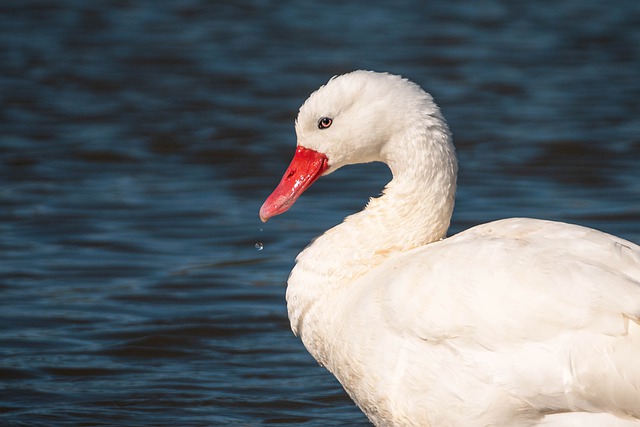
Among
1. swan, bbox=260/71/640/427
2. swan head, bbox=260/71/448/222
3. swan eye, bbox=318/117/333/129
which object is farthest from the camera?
swan eye, bbox=318/117/333/129

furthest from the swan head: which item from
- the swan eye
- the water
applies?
the water

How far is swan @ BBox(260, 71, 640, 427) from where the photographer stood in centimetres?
479

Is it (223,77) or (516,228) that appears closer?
(516,228)

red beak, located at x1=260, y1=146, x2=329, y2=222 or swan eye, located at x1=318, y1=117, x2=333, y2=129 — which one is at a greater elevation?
swan eye, located at x1=318, y1=117, x2=333, y2=129

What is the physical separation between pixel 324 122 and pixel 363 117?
0.69 feet

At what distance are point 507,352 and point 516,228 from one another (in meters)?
0.63

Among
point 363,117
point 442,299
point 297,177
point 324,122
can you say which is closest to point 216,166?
point 297,177

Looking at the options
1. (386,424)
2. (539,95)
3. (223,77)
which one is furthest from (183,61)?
(386,424)

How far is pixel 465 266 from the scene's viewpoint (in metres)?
5.02

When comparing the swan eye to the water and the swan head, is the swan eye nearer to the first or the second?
the swan head

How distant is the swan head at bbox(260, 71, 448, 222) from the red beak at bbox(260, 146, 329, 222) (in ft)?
0.09

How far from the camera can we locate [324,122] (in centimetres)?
580

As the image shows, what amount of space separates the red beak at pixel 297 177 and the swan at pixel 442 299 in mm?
89

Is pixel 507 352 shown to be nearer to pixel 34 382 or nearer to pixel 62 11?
pixel 34 382
